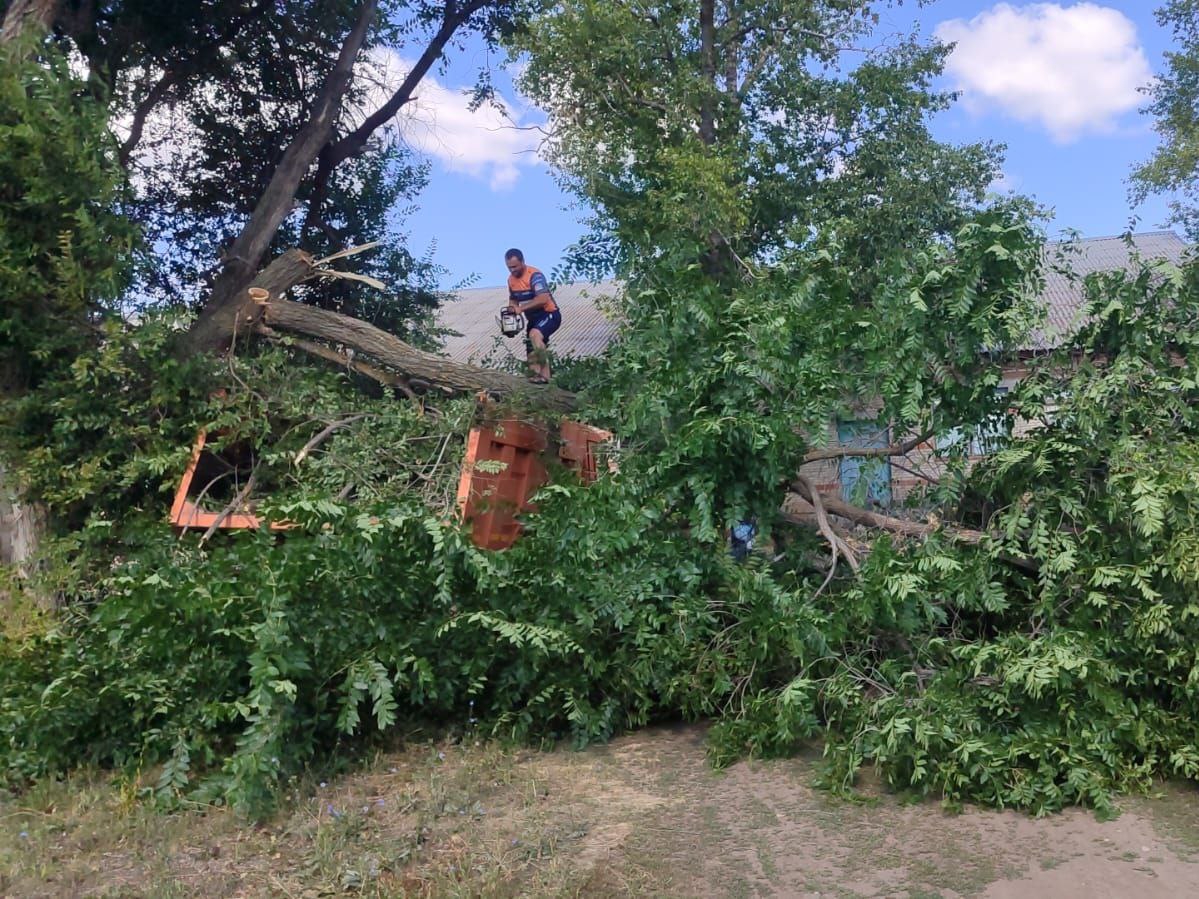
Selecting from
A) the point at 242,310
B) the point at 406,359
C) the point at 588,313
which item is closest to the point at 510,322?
the point at 406,359

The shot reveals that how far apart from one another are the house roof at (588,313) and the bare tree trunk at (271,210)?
1.80m

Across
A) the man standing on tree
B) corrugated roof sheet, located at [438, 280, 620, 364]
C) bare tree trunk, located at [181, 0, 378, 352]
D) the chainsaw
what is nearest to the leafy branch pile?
bare tree trunk, located at [181, 0, 378, 352]

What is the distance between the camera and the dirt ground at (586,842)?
3.78m

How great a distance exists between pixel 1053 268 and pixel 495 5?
319 inches

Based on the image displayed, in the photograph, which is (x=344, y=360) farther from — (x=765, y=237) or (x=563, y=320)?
(x=563, y=320)

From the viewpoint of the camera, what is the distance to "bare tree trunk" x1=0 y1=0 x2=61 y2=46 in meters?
6.91

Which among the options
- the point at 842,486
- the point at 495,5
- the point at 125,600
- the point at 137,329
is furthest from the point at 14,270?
the point at 495,5

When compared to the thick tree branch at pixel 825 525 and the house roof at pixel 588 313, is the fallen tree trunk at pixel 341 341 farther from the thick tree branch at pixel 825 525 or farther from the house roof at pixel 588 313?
the thick tree branch at pixel 825 525

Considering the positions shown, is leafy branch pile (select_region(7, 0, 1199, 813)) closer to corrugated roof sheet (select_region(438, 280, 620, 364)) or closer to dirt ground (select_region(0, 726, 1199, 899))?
dirt ground (select_region(0, 726, 1199, 899))

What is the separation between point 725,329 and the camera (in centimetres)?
561

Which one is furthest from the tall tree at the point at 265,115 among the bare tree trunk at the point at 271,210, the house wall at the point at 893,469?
the house wall at the point at 893,469

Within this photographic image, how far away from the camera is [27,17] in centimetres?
706

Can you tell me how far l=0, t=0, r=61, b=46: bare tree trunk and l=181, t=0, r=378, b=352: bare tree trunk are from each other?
78.3 inches

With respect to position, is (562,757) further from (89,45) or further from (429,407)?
(89,45)
